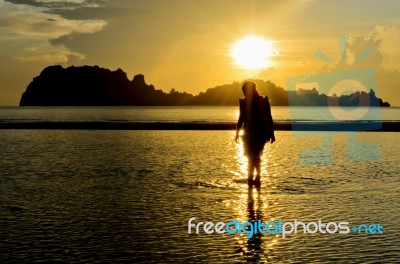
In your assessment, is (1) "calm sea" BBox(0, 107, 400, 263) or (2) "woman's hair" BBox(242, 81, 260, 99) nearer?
(1) "calm sea" BBox(0, 107, 400, 263)

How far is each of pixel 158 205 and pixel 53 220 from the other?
2277 mm

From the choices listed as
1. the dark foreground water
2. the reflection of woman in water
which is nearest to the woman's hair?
the reflection of woman in water

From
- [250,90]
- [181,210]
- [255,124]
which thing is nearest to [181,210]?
[181,210]

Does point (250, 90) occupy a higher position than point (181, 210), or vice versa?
point (250, 90)

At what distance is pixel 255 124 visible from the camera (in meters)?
14.6

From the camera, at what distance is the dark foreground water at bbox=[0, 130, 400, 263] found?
7793 mm

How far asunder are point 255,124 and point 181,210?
4.29 meters

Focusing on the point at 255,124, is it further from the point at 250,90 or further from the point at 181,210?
the point at 181,210

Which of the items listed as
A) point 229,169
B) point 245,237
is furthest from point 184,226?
point 229,169

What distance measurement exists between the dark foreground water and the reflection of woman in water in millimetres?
861

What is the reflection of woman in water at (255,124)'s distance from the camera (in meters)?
14.4

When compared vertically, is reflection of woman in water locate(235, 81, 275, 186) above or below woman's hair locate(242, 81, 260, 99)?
below

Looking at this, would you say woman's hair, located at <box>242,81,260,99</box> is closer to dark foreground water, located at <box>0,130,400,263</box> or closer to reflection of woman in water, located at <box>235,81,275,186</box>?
reflection of woman in water, located at <box>235,81,275,186</box>

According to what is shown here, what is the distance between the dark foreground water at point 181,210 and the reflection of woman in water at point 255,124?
861 millimetres
